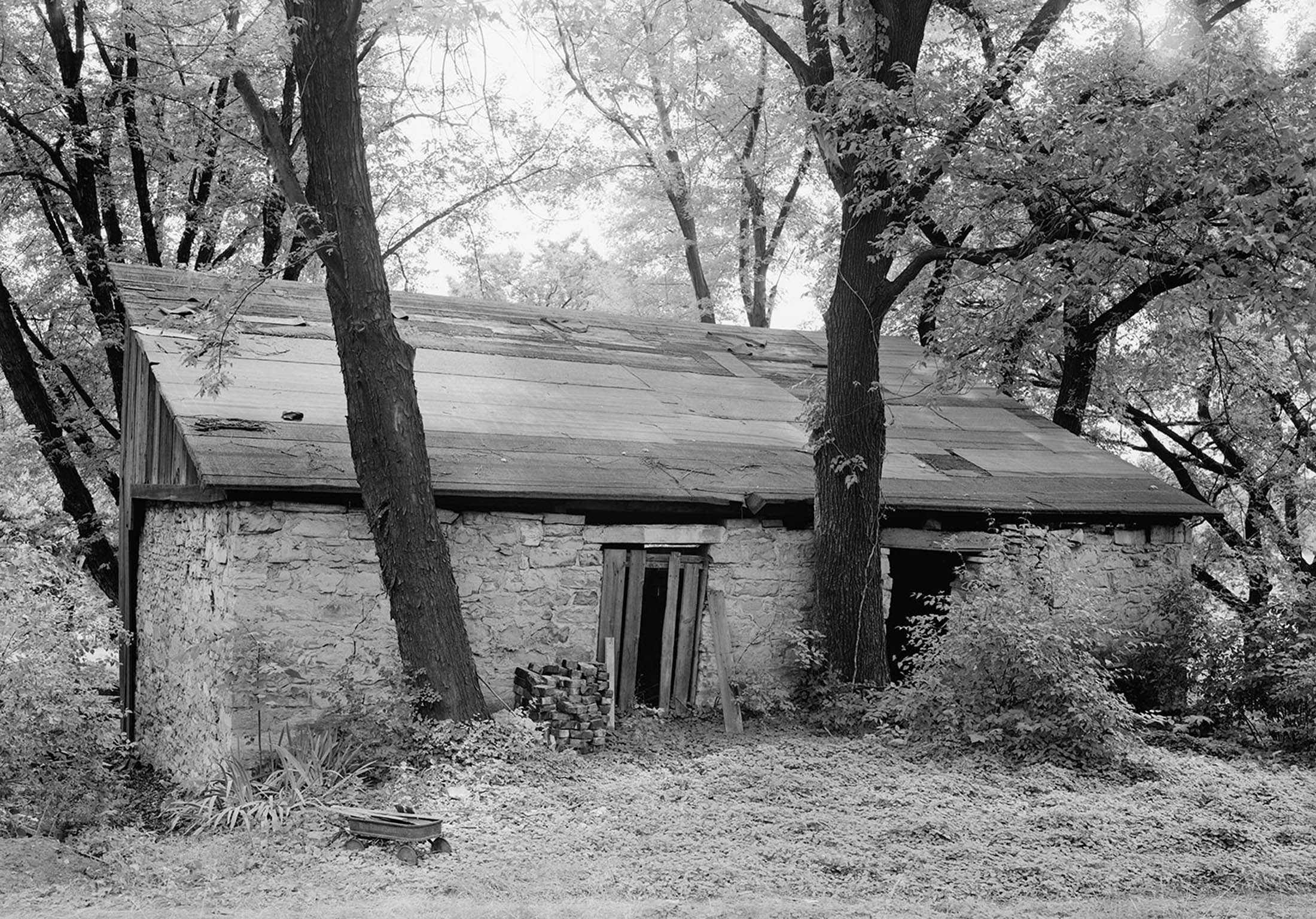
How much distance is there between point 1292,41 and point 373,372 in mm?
13877

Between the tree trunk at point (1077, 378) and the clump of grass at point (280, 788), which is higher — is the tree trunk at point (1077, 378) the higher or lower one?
the higher one

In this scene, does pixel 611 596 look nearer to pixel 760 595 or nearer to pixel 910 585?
pixel 760 595

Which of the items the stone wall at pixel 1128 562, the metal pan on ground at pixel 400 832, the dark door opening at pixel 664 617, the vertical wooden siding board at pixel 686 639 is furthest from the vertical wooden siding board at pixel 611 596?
the stone wall at pixel 1128 562

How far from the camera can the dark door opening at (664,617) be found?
941 cm

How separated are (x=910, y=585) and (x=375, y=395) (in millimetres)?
6919

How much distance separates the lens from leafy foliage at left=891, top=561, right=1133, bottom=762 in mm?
7895

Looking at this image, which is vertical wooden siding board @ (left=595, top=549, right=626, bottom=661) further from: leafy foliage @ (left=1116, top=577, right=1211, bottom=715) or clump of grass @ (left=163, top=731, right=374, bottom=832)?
leafy foliage @ (left=1116, top=577, right=1211, bottom=715)

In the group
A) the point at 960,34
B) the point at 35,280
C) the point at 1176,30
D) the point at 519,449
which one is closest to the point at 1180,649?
the point at 519,449

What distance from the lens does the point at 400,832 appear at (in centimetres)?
590

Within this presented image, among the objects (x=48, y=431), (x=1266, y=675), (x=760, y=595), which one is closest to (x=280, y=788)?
(x=760, y=595)

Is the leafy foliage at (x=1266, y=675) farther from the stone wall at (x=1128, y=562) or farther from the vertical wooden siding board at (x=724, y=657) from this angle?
the vertical wooden siding board at (x=724, y=657)

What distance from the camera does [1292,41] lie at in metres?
14.7

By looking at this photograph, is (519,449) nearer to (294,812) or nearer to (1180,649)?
(294,812)

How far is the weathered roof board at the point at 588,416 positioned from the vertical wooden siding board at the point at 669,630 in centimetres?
75
